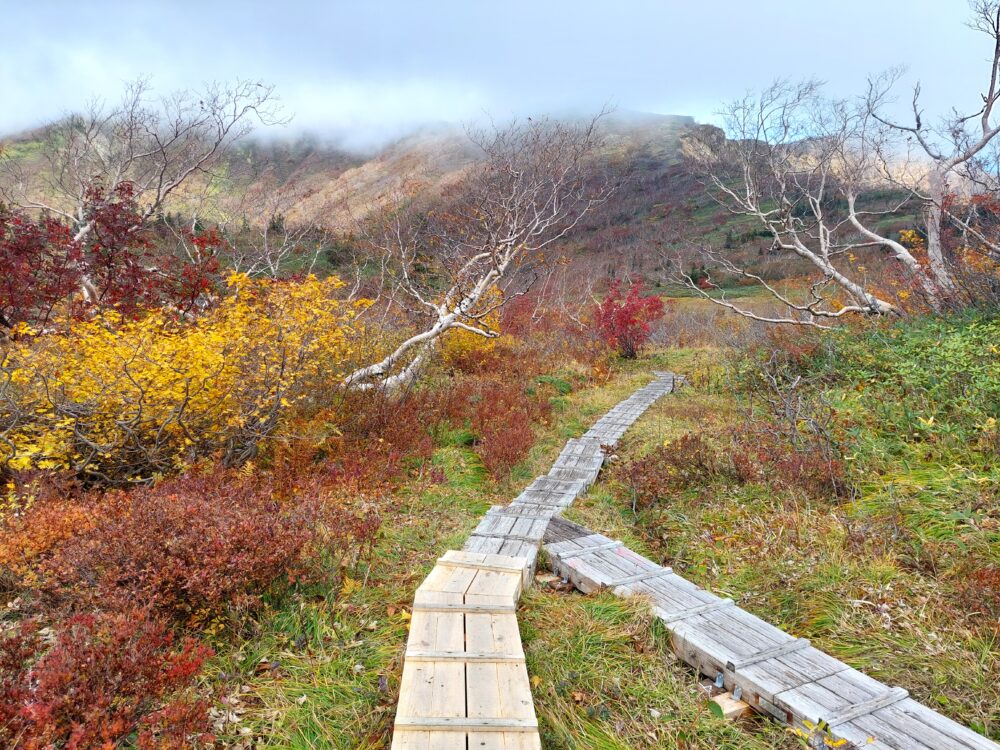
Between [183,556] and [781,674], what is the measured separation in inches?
147

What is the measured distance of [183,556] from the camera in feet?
12.1

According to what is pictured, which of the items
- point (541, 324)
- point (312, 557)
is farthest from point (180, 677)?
point (541, 324)

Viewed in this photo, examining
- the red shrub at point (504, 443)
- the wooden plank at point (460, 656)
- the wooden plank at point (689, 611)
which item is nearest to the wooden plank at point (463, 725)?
the wooden plank at point (460, 656)

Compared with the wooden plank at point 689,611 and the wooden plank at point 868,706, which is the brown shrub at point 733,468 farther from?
the wooden plank at point 868,706

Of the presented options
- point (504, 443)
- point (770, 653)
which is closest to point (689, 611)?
point (770, 653)

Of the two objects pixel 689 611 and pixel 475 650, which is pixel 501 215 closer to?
pixel 689 611

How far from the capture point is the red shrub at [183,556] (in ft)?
11.5

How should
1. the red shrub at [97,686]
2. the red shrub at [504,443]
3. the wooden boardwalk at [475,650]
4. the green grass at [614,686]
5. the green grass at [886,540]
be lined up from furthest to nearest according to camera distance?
1. the red shrub at [504,443]
2. the green grass at [886,540]
3. the green grass at [614,686]
4. the wooden boardwalk at [475,650]
5. the red shrub at [97,686]

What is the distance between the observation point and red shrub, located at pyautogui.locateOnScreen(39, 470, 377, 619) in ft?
11.5

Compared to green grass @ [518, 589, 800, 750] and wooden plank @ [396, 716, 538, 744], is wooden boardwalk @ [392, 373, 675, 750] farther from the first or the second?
green grass @ [518, 589, 800, 750]

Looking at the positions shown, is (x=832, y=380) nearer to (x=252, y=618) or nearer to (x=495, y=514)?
(x=495, y=514)

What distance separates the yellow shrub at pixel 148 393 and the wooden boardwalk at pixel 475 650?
2.97 m

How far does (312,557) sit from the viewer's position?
4.25m

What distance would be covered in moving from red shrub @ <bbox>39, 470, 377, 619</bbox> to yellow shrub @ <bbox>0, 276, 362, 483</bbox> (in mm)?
1352
